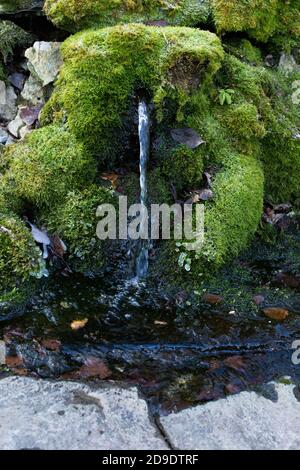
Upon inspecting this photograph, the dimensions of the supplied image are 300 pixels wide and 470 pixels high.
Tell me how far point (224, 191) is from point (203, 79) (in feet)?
3.98

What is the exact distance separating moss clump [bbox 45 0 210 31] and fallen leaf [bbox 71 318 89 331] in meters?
3.32

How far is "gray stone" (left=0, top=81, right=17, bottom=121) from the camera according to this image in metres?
5.80

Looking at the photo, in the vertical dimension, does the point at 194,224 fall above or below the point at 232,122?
below

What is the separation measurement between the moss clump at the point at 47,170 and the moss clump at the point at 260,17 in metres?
2.38

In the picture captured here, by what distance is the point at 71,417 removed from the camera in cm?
310

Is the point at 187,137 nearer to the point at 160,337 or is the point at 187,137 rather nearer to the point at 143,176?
the point at 143,176

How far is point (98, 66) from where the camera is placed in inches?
187

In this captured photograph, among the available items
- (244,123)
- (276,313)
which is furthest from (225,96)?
(276,313)

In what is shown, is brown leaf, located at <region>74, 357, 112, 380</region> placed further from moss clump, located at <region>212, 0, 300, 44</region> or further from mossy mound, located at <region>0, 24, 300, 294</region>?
moss clump, located at <region>212, 0, 300, 44</region>

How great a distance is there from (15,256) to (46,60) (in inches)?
99.1

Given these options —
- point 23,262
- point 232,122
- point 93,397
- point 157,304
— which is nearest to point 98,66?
point 232,122

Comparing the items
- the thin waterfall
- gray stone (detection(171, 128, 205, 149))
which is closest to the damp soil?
the thin waterfall

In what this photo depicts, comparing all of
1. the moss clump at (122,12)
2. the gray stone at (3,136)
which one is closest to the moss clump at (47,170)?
the gray stone at (3,136)
